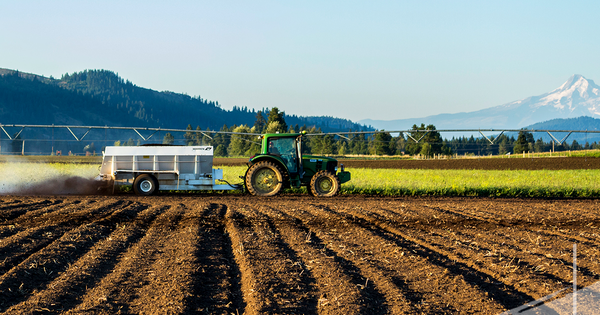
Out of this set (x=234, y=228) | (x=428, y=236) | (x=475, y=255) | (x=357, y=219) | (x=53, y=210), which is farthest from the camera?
(x=53, y=210)

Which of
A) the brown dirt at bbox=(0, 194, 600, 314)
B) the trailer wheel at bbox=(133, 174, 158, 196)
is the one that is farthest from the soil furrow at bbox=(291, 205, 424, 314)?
the trailer wheel at bbox=(133, 174, 158, 196)

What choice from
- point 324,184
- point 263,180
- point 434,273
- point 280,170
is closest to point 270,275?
point 434,273

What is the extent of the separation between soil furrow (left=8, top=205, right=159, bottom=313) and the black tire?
754 centimetres

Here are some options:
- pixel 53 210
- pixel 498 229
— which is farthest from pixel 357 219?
pixel 53 210

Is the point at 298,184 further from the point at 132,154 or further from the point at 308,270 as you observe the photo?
the point at 308,270

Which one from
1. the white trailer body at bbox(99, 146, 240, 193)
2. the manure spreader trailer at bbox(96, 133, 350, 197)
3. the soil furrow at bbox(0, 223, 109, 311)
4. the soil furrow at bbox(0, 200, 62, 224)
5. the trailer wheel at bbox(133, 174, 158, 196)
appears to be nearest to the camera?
the soil furrow at bbox(0, 223, 109, 311)

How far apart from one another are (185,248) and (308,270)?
2.62 meters

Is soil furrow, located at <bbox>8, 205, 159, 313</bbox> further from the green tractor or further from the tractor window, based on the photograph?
the tractor window

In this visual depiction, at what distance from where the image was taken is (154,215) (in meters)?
12.3

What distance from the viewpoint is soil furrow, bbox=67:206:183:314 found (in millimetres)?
5047

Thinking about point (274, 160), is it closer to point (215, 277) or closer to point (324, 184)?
point (324, 184)

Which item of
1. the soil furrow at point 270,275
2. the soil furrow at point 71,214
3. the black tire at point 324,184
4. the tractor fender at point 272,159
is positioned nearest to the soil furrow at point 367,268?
the soil furrow at point 270,275

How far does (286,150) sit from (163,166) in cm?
510

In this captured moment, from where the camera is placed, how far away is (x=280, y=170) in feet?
53.8
